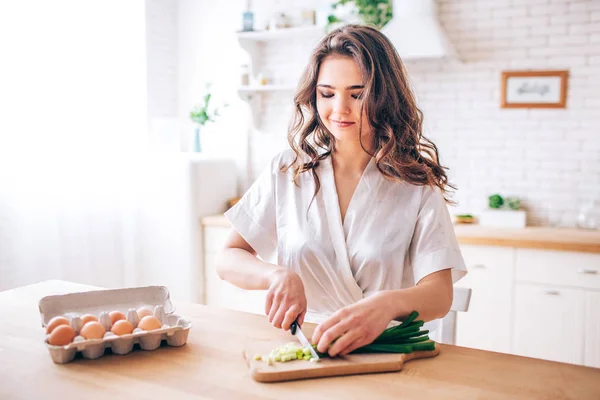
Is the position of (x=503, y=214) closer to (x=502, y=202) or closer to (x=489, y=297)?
(x=502, y=202)

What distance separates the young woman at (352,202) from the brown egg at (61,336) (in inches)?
20.2

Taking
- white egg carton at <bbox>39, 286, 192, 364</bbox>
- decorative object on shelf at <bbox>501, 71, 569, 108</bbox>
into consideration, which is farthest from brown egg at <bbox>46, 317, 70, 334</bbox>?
decorative object on shelf at <bbox>501, 71, 569, 108</bbox>

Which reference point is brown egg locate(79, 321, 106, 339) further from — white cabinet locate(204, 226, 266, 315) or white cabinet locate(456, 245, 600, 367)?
white cabinet locate(204, 226, 266, 315)

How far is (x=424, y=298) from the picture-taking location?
1.51 m

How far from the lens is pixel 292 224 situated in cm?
186

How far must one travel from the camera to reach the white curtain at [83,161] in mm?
3117

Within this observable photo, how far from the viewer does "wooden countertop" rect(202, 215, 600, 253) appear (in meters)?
2.95

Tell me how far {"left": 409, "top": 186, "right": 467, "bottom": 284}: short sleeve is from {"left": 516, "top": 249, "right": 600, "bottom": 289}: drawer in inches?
58.3

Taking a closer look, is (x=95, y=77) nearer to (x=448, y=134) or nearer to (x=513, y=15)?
(x=448, y=134)

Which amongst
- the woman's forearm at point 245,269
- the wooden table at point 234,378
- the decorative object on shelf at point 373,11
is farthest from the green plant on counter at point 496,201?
the wooden table at point 234,378

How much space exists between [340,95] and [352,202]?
1.09 feet

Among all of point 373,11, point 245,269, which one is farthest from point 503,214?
point 245,269

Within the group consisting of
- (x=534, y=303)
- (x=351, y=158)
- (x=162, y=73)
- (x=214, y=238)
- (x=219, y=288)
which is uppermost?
(x=162, y=73)

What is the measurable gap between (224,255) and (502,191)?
2373 mm
